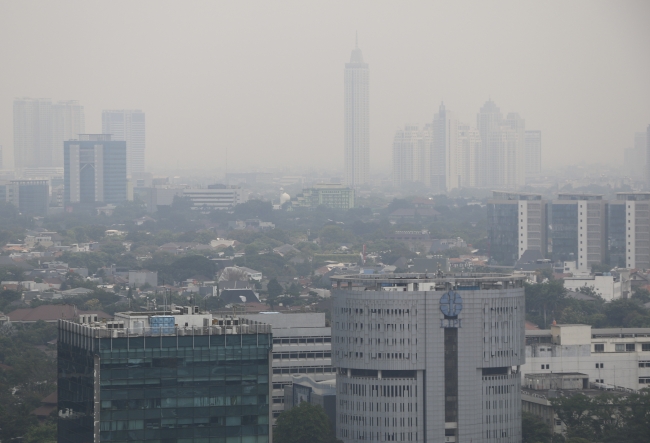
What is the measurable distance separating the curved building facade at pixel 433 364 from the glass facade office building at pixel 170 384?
41.9ft

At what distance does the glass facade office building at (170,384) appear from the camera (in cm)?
4409

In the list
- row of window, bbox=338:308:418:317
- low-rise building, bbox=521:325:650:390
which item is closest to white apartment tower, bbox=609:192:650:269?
low-rise building, bbox=521:325:650:390

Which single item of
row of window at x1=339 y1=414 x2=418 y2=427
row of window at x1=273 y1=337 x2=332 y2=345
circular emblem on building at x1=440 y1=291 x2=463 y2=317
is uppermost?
circular emblem on building at x1=440 y1=291 x2=463 y2=317

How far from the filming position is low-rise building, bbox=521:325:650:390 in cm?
6962

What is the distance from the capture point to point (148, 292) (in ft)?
407

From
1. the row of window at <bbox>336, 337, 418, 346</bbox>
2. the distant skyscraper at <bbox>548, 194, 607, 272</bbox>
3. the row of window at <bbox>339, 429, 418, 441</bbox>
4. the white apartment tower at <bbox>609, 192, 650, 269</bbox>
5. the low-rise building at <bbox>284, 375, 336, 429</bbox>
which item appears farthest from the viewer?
the distant skyscraper at <bbox>548, 194, 607, 272</bbox>

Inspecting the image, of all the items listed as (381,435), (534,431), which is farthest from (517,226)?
(381,435)

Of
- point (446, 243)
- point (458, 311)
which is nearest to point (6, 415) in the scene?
point (458, 311)

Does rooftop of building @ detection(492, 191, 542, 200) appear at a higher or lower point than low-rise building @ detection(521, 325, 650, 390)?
higher

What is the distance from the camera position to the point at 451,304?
189 feet

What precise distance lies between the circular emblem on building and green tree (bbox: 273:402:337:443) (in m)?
5.38

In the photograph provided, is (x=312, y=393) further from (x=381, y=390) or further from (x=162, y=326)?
(x=162, y=326)

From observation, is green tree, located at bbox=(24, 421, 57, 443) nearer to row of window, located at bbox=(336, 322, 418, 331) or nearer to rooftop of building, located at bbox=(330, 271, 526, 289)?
row of window, located at bbox=(336, 322, 418, 331)

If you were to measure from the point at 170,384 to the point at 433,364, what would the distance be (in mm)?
14949
